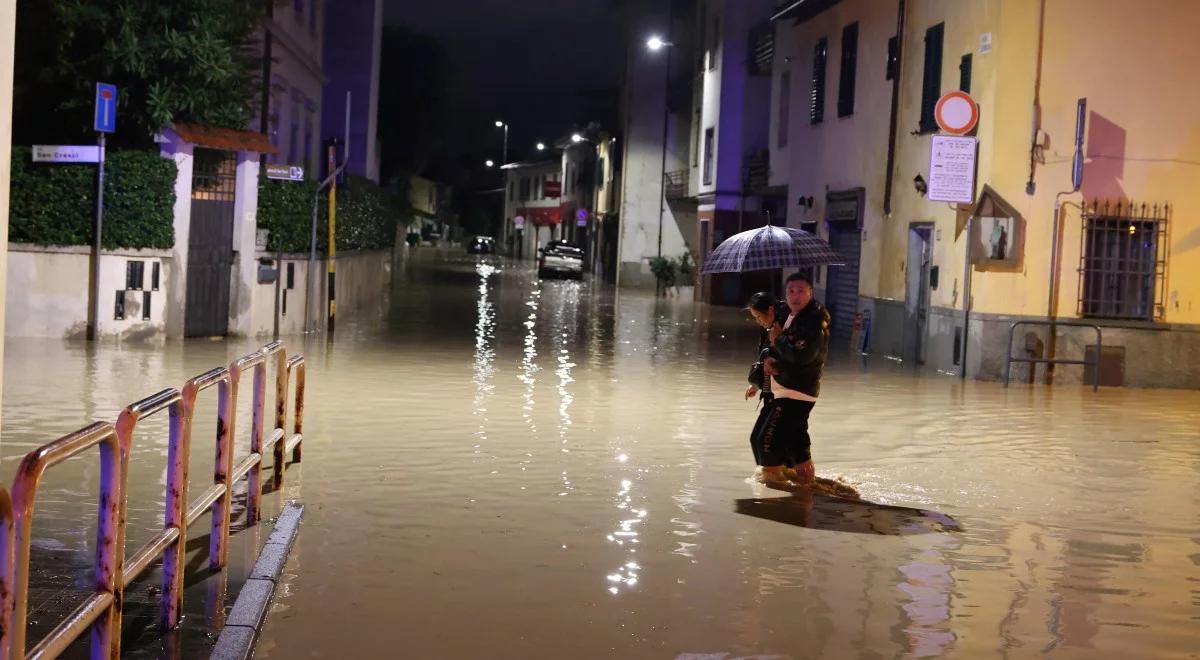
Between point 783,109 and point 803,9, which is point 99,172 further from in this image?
point 783,109

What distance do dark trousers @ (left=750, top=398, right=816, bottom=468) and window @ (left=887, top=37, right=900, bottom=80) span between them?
15.2 metres

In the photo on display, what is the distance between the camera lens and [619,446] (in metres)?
13.2

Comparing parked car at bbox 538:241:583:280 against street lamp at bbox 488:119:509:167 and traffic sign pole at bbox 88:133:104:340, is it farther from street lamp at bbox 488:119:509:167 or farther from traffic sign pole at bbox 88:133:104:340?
street lamp at bbox 488:119:509:167

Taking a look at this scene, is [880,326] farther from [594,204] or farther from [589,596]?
[594,204]

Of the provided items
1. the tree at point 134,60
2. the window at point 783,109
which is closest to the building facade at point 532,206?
the window at point 783,109

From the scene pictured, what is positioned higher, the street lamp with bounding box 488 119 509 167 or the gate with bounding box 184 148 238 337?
the street lamp with bounding box 488 119 509 167

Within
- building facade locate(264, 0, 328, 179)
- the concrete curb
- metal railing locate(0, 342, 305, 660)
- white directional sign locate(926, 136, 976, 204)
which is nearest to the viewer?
metal railing locate(0, 342, 305, 660)

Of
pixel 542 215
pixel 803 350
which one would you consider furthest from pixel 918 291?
pixel 542 215

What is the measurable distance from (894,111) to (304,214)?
9.73 m

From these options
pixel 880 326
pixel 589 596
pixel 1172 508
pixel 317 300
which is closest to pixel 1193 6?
pixel 880 326

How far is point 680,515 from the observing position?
9961 mm

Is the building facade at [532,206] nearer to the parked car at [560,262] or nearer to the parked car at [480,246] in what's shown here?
the parked car at [480,246]

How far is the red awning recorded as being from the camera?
90.5 m

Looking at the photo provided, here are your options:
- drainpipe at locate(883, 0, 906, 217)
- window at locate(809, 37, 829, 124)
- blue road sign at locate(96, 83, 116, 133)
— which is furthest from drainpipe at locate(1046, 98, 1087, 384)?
blue road sign at locate(96, 83, 116, 133)
